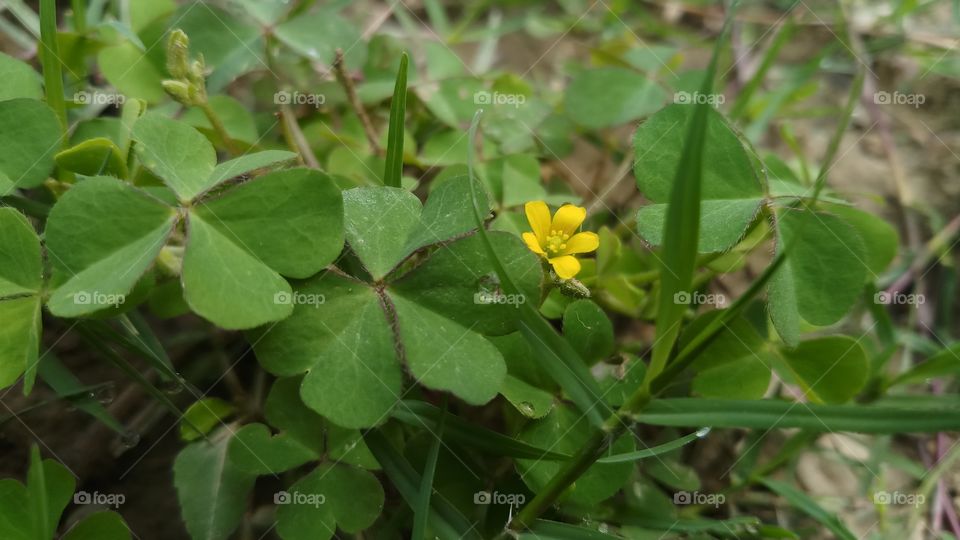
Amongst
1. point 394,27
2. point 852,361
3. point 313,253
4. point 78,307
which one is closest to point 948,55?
point 852,361

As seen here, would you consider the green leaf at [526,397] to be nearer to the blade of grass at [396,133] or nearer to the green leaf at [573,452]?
the green leaf at [573,452]

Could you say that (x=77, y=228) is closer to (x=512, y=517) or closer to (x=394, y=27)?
(x=512, y=517)

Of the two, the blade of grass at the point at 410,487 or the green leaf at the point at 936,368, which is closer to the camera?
the blade of grass at the point at 410,487

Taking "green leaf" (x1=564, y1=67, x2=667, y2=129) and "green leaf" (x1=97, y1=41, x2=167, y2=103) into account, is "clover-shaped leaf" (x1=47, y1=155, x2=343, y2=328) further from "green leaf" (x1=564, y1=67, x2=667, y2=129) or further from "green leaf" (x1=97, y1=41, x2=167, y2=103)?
"green leaf" (x1=564, y1=67, x2=667, y2=129)

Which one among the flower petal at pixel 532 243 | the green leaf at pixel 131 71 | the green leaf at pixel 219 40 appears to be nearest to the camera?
the flower petal at pixel 532 243

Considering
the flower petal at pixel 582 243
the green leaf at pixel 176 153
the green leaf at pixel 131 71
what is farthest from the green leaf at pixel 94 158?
the flower petal at pixel 582 243

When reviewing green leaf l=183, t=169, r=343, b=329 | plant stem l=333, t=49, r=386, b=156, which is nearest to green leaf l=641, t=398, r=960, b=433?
green leaf l=183, t=169, r=343, b=329
